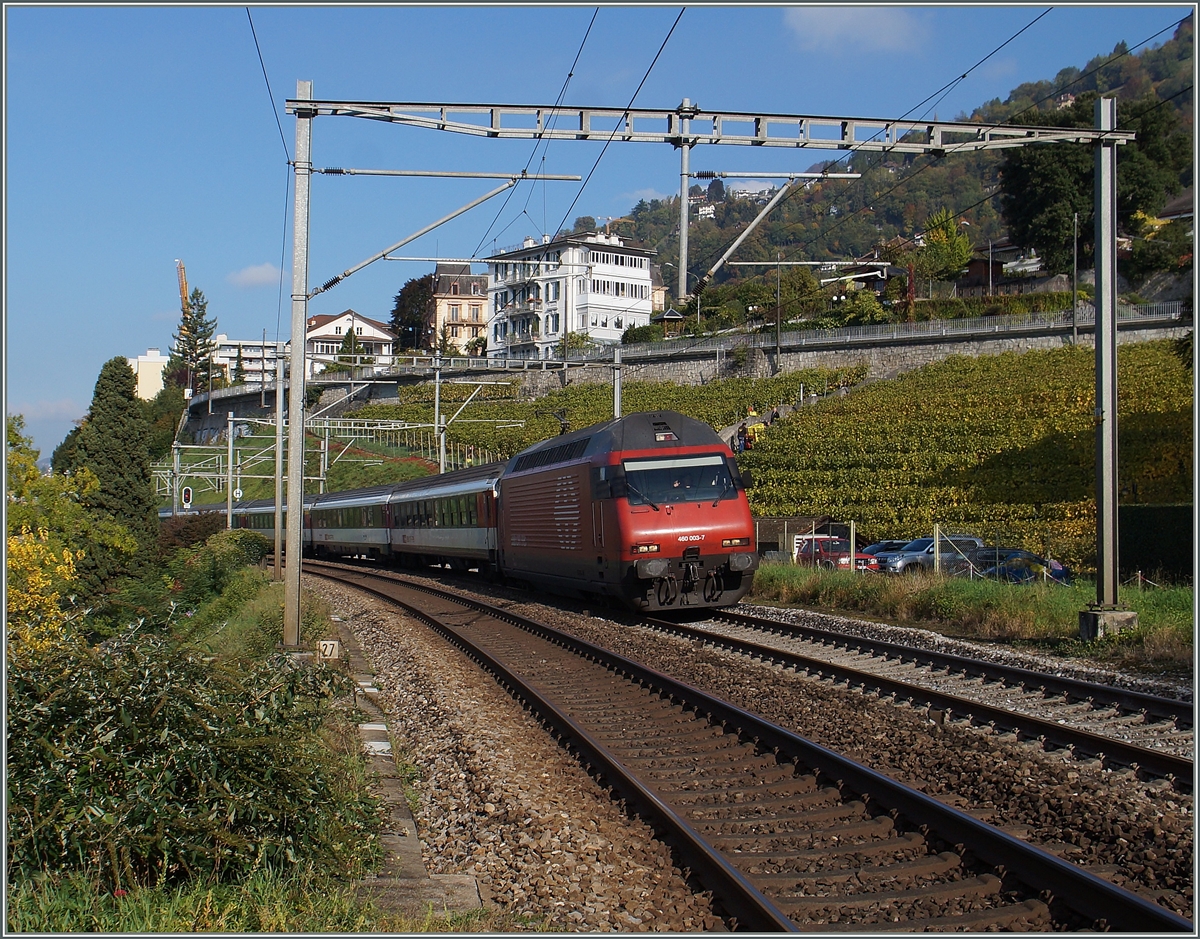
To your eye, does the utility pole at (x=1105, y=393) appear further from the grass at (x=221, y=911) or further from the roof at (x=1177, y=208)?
the roof at (x=1177, y=208)

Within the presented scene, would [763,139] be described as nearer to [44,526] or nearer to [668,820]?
[668,820]

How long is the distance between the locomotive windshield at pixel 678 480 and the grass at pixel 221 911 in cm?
1243

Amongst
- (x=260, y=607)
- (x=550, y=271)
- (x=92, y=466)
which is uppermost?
(x=550, y=271)

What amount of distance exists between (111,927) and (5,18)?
5.58 meters

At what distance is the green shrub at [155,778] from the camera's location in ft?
17.3

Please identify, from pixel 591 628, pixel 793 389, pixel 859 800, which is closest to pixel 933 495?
pixel 793 389

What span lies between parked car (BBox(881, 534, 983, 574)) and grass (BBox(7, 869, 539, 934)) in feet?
70.4

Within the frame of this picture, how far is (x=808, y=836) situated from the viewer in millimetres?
6352

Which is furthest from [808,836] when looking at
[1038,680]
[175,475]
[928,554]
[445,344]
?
[445,344]

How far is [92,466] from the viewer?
41.1 metres

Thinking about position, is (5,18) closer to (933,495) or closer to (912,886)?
(912,886)

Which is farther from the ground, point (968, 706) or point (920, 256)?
point (920, 256)

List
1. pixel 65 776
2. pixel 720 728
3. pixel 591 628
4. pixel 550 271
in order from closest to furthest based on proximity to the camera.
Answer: pixel 65 776 → pixel 720 728 → pixel 591 628 → pixel 550 271

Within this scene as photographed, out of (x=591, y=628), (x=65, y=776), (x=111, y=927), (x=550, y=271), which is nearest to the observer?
(x=111, y=927)
